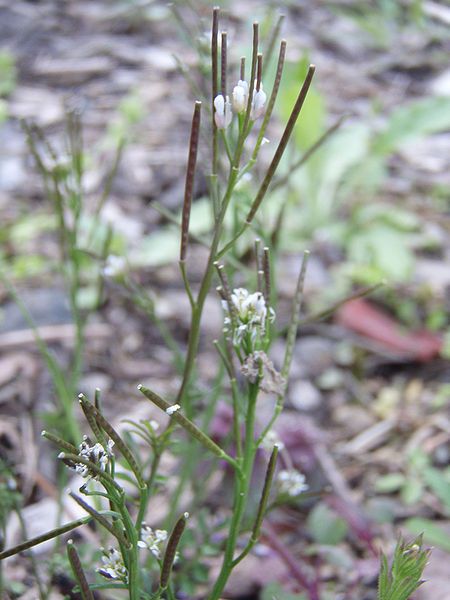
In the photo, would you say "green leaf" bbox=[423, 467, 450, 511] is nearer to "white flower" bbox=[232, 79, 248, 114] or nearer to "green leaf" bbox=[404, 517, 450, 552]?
"green leaf" bbox=[404, 517, 450, 552]

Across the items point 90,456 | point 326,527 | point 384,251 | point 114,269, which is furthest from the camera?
point 384,251

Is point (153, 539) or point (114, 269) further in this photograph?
point (114, 269)

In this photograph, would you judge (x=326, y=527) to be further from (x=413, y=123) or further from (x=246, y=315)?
(x=413, y=123)

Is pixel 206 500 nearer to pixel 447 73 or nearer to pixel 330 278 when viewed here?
pixel 330 278

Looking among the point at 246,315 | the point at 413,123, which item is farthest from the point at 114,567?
the point at 413,123

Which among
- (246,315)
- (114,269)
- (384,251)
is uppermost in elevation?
(246,315)

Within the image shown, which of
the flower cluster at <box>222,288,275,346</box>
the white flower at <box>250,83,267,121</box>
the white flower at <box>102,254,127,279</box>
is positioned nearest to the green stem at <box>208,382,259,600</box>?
the flower cluster at <box>222,288,275,346</box>

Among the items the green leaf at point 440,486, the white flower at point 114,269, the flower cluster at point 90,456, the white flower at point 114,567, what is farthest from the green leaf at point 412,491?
the flower cluster at point 90,456

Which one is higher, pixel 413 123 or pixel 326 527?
pixel 413 123

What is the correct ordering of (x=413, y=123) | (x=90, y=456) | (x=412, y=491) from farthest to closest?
(x=413, y=123) → (x=412, y=491) → (x=90, y=456)
